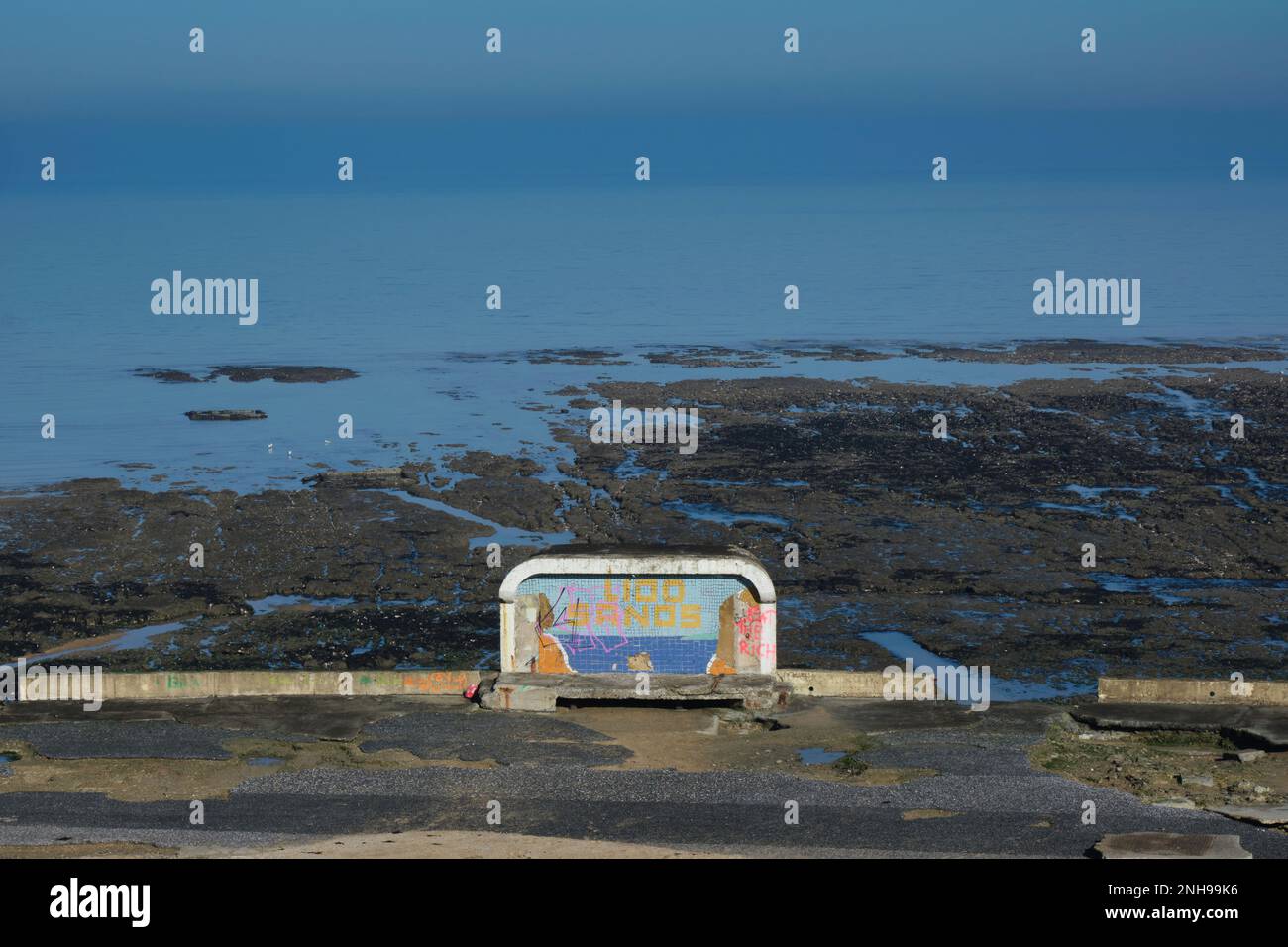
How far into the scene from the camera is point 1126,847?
19.2 m

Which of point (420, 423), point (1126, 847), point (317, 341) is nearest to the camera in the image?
point (1126, 847)

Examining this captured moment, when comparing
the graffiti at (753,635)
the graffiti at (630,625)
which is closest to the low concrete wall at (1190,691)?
the graffiti at (753,635)

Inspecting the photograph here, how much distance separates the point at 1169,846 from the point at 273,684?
15.3 meters

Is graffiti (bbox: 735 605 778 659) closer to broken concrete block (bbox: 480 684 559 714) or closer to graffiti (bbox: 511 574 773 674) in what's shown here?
graffiti (bbox: 511 574 773 674)

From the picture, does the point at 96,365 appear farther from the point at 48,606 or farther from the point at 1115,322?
the point at 1115,322

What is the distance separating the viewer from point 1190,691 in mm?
27625

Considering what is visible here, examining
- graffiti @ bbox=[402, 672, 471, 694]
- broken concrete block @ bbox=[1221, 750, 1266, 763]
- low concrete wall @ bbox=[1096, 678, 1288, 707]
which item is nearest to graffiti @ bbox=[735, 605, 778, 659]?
graffiti @ bbox=[402, 672, 471, 694]

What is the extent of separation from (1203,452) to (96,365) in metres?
55.3

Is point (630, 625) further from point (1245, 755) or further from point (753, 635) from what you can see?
point (1245, 755)

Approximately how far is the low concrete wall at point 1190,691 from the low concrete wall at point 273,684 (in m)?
10.8

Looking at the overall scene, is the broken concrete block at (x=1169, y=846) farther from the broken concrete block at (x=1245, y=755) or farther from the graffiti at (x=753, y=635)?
the graffiti at (x=753, y=635)

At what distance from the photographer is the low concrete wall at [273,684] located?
2809 centimetres

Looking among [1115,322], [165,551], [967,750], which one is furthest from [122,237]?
[967,750]

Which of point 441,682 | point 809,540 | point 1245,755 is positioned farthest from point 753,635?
point 809,540
